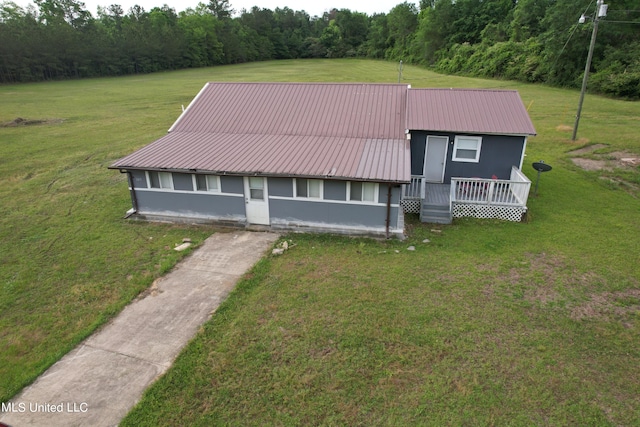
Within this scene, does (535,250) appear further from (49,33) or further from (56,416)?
(49,33)

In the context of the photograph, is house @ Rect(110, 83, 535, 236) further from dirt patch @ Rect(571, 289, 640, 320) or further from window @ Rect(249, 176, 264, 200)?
dirt patch @ Rect(571, 289, 640, 320)

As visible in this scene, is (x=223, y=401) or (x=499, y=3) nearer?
(x=223, y=401)

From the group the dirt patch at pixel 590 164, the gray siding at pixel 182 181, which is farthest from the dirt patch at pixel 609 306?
the dirt patch at pixel 590 164

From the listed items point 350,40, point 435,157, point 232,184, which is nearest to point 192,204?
point 232,184

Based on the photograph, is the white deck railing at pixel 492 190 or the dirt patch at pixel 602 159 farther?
the dirt patch at pixel 602 159

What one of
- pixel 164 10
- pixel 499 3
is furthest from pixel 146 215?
pixel 164 10

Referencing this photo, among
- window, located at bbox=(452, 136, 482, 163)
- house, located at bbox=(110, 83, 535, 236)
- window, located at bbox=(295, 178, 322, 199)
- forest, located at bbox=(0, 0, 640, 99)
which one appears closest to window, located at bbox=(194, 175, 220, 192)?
house, located at bbox=(110, 83, 535, 236)

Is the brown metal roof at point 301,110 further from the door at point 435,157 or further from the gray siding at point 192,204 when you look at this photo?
the gray siding at point 192,204
